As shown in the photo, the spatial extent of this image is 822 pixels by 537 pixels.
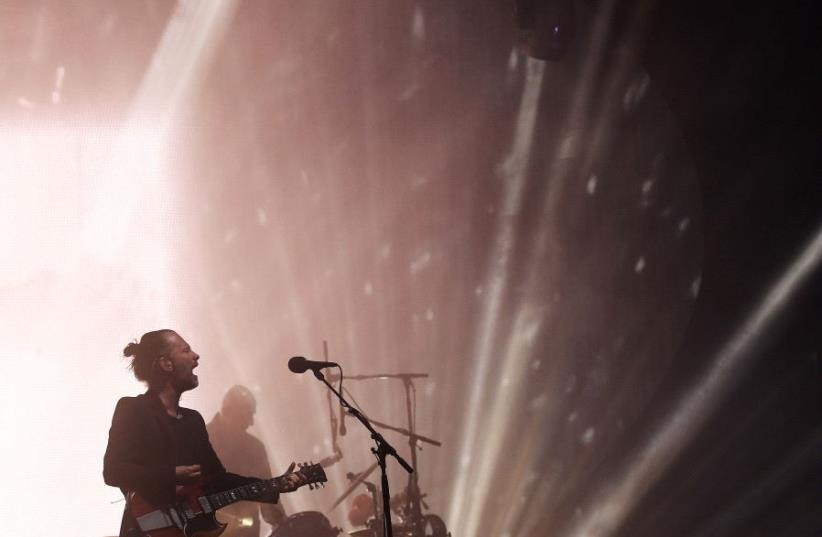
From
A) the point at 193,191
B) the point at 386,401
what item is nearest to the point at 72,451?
the point at 193,191

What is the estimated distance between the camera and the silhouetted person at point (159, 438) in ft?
8.27

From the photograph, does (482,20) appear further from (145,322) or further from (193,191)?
(145,322)

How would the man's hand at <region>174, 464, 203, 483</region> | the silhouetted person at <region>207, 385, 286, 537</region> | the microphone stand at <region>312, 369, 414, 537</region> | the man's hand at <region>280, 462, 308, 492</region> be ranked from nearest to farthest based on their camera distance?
the microphone stand at <region>312, 369, 414, 537</region>
the man's hand at <region>174, 464, 203, 483</region>
the man's hand at <region>280, 462, 308, 492</region>
the silhouetted person at <region>207, 385, 286, 537</region>

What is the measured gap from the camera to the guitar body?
250 centimetres

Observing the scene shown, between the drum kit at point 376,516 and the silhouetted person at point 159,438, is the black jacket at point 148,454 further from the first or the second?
the drum kit at point 376,516

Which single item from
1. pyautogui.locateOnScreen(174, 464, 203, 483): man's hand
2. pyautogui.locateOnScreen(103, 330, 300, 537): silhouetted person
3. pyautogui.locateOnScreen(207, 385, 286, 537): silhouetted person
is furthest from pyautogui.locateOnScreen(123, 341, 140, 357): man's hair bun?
pyautogui.locateOnScreen(207, 385, 286, 537): silhouetted person

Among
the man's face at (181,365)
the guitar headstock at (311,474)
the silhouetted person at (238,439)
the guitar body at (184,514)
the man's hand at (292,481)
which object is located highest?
the silhouetted person at (238,439)

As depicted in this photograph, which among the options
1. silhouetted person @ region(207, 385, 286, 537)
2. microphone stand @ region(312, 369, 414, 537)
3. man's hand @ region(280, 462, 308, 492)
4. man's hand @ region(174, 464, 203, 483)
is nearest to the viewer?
→ microphone stand @ region(312, 369, 414, 537)

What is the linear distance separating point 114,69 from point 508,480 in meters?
4.05

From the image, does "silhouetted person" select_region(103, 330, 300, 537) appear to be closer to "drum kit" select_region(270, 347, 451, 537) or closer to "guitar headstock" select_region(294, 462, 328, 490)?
"guitar headstock" select_region(294, 462, 328, 490)

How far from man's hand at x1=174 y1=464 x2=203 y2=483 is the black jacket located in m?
0.02

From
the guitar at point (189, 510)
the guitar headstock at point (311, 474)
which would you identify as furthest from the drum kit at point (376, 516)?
the guitar at point (189, 510)

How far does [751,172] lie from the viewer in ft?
15.1

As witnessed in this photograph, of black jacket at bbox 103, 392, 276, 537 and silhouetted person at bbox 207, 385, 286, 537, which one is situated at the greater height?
silhouetted person at bbox 207, 385, 286, 537
